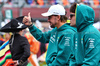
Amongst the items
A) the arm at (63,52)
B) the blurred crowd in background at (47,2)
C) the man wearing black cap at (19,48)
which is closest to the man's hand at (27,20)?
the man wearing black cap at (19,48)

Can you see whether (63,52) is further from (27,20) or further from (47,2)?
(47,2)

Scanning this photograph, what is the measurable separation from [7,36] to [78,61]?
5.51 m

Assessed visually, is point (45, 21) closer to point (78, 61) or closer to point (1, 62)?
point (1, 62)

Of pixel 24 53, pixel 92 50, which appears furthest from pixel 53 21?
pixel 92 50

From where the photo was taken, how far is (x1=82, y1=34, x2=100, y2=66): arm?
2.93 m

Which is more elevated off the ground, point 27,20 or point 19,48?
point 27,20

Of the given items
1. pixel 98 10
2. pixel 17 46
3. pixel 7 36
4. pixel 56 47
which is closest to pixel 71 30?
pixel 56 47

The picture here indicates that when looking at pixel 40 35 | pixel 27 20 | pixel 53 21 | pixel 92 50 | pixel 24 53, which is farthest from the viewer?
pixel 24 53

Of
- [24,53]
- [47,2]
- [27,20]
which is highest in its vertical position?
[27,20]

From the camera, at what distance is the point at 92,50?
294 centimetres

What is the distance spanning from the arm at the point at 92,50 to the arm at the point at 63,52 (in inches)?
35.6

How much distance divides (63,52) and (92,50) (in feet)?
3.54

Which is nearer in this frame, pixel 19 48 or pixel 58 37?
pixel 58 37

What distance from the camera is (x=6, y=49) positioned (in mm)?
5117
